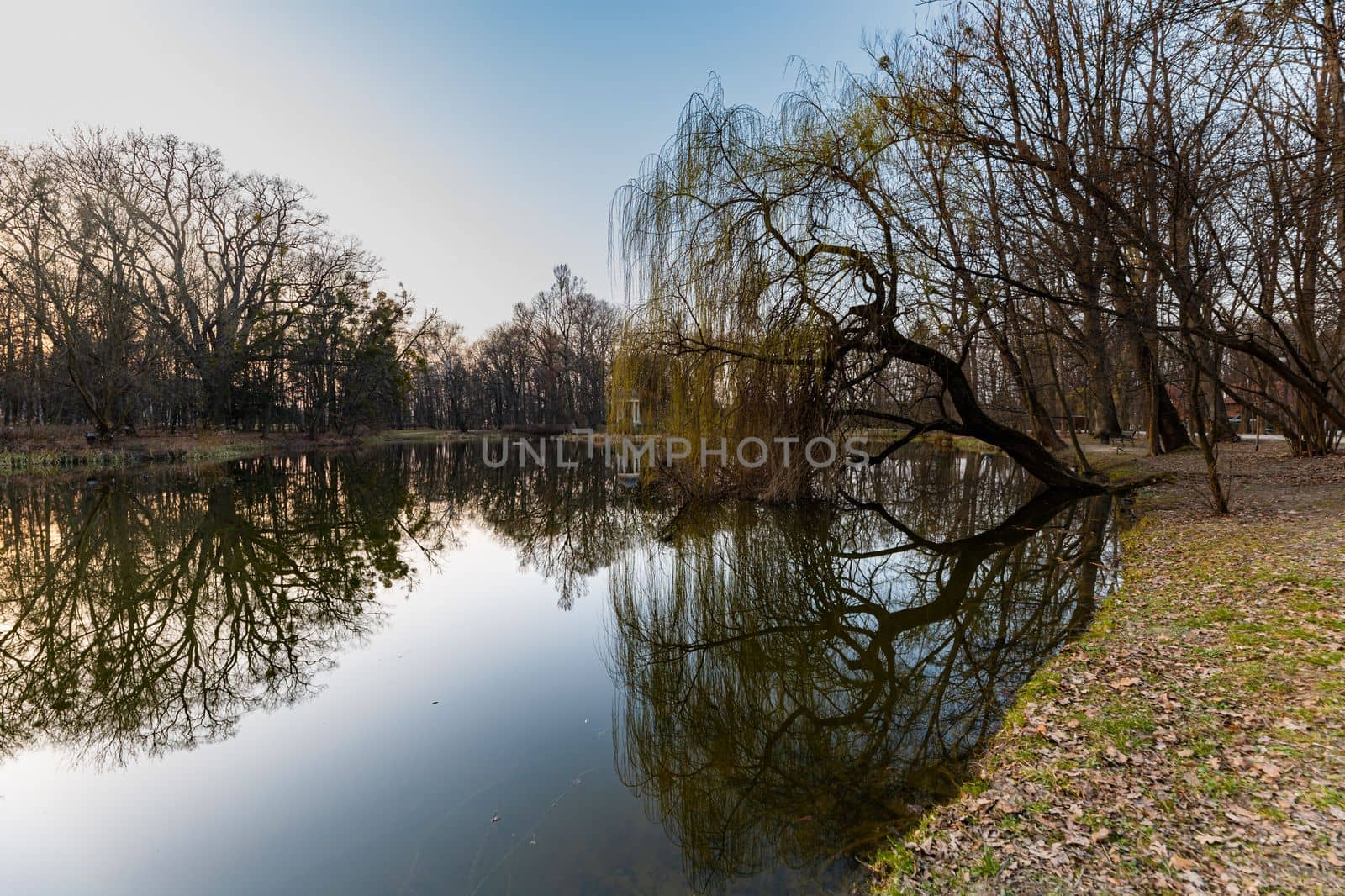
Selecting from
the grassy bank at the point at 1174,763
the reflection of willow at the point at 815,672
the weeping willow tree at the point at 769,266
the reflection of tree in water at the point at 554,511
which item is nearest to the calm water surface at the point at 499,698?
the reflection of willow at the point at 815,672

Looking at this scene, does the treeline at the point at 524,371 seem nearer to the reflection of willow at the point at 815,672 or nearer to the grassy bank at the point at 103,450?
the grassy bank at the point at 103,450

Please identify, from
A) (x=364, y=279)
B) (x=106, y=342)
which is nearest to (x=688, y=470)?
(x=106, y=342)

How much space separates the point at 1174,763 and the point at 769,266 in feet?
24.3

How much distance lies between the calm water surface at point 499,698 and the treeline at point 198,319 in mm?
5139

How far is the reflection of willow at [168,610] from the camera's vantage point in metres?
4.71

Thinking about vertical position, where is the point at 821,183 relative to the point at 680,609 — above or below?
above

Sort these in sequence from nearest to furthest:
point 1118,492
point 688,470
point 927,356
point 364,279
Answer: point 927,356 < point 688,470 < point 1118,492 < point 364,279

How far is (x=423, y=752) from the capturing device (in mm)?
4145

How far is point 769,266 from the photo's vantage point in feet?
29.3

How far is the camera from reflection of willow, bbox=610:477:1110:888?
129 inches

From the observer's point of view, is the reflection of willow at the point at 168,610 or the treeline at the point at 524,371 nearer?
the reflection of willow at the point at 168,610

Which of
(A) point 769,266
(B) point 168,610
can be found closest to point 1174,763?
(A) point 769,266

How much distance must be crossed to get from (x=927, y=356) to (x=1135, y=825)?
8.74m

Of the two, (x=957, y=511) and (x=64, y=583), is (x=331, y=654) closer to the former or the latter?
(x=64, y=583)
